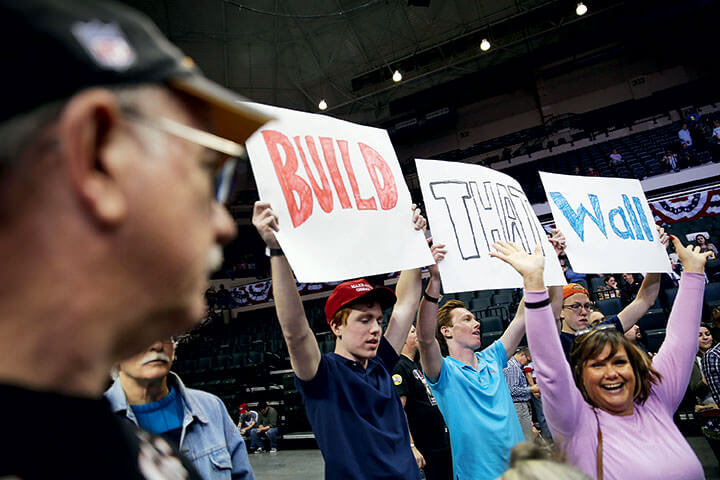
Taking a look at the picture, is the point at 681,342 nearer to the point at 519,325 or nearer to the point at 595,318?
the point at 519,325

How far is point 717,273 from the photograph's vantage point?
7.03 m

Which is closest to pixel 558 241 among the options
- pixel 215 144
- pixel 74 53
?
pixel 215 144

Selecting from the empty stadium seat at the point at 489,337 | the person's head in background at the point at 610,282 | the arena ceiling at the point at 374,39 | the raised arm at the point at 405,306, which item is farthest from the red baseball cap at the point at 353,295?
the arena ceiling at the point at 374,39

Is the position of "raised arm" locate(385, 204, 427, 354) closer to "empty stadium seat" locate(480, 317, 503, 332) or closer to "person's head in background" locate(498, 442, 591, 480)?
"person's head in background" locate(498, 442, 591, 480)

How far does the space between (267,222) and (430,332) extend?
41.2 inches

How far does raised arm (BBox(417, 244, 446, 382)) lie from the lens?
2053 mm

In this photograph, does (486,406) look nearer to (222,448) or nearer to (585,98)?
(222,448)

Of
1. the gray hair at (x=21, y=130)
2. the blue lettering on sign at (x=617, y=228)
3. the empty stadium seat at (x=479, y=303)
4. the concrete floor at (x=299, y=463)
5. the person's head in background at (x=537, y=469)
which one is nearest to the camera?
the gray hair at (x=21, y=130)

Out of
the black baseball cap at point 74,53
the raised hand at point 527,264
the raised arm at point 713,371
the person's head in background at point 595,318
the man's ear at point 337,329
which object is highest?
the black baseball cap at point 74,53

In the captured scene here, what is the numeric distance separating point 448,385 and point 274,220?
125cm

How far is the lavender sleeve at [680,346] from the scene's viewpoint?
1.59 meters

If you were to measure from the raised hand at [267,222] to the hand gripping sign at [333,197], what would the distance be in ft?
0.10

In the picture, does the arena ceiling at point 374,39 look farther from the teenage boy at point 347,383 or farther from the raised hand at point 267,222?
the raised hand at point 267,222

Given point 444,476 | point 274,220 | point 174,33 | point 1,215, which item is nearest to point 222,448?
point 274,220
